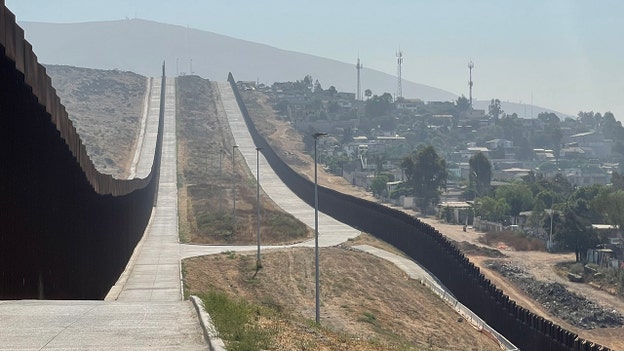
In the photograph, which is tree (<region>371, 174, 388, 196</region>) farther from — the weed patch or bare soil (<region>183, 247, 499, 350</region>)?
the weed patch

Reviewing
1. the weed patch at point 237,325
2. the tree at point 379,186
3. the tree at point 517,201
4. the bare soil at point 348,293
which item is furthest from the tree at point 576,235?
the weed patch at point 237,325

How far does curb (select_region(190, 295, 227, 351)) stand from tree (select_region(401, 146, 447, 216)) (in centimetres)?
12726

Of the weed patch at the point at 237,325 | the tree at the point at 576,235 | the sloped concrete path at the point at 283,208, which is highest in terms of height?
the weed patch at the point at 237,325

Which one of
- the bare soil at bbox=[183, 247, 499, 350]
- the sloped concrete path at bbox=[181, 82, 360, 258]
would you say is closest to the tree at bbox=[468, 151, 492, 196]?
the sloped concrete path at bbox=[181, 82, 360, 258]

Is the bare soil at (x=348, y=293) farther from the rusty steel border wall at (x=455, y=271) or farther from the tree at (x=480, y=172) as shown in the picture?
the tree at (x=480, y=172)

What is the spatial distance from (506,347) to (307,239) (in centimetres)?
3989

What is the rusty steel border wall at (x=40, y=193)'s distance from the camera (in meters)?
25.3

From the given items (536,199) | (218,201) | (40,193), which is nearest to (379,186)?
(536,199)

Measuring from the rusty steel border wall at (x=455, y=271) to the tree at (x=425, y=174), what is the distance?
36.9m

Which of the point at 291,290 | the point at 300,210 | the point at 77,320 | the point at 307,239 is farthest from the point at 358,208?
the point at 77,320

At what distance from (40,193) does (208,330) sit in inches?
467

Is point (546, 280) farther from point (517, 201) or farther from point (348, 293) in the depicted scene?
point (517, 201)

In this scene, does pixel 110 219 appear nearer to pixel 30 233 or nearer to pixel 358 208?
pixel 30 233

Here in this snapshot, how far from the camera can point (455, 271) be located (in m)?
64.7
